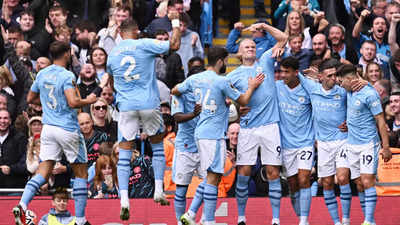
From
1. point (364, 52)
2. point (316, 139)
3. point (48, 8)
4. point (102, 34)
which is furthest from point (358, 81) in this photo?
point (48, 8)

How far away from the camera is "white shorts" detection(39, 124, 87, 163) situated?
15.4m

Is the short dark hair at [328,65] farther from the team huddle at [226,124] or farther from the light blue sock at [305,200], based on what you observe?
the light blue sock at [305,200]

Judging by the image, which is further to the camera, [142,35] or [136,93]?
[142,35]

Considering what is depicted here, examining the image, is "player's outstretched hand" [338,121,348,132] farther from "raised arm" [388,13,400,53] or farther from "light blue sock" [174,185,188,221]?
"raised arm" [388,13,400,53]

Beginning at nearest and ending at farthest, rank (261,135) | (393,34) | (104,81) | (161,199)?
(161,199) → (261,135) → (104,81) → (393,34)

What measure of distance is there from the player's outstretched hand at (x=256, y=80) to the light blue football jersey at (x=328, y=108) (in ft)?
2.68

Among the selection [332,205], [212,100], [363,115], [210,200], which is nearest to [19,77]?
[212,100]

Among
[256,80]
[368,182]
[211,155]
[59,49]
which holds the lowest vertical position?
[368,182]

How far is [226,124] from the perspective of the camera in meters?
15.5

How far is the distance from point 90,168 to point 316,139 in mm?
4104

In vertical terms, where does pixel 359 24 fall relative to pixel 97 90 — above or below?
above

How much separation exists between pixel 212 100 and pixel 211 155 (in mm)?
829

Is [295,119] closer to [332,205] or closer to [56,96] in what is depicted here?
[332,205]

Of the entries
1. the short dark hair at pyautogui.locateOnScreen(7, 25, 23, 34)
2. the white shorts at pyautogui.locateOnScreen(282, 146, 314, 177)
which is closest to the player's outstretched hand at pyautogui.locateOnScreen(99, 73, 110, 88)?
the short dark hair at pyautogui.locateOnScreen(7, 25, 23, 34)
